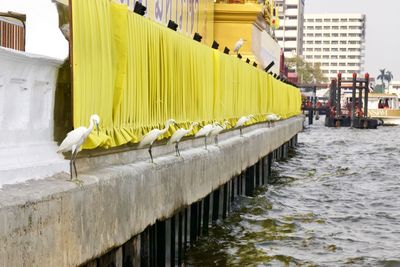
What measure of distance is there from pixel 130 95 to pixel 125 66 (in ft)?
2.09

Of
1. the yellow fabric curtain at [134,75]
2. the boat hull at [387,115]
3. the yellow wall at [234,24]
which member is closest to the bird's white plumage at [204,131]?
the yellow fabric curtain at [134,75]

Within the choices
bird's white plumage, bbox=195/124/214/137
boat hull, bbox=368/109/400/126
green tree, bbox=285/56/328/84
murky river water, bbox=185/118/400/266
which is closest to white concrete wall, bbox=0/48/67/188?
murky river water, bbox=185/118/400/266

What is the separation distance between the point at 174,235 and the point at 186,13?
15.9 meters

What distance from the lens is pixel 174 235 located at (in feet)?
38.3

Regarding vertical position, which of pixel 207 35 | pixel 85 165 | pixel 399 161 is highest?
pixel 207 35

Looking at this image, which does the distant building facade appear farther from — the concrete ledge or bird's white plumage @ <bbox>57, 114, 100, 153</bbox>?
bird's white plumage @ <bbox>57, 114, 100, 153</bbox>

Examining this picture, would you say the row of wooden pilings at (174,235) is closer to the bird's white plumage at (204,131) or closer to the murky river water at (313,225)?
the murky river water at (313,225)

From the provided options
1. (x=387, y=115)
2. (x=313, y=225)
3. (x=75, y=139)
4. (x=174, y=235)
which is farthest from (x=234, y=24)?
(x=387, y=115)

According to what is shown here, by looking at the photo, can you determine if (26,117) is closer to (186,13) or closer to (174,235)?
(174,235)

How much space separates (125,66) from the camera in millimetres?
9898

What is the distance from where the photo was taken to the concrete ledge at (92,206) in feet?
20.2

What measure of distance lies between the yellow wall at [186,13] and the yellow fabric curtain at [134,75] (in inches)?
131

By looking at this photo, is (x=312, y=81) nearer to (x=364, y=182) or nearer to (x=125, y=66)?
(x=364, y=182)

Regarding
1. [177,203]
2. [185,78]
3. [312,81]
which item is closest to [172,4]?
[185,78]
